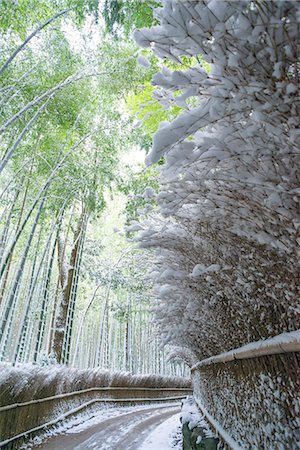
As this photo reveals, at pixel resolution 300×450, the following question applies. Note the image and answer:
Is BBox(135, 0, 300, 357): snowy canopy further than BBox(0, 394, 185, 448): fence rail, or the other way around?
BBox(0, 394, 185, 448): fence rail

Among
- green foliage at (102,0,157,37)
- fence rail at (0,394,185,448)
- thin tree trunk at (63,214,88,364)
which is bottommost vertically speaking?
fence rail at (0,394,185,448)

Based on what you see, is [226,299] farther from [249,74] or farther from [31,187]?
[31,187]

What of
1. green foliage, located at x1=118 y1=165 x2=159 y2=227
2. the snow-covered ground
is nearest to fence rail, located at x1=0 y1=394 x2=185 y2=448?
the snow-covered ground

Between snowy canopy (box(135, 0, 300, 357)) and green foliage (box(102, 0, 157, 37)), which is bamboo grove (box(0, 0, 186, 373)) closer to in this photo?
green foliage (box(102, 0, 157, 37))

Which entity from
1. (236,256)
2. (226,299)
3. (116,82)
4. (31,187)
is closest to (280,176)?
(236,256)

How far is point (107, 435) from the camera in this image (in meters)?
5.12

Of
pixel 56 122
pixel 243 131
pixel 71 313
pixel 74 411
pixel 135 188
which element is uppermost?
pixel 56 122

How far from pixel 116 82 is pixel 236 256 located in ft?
14.1

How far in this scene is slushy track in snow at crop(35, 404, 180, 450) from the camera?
436 cm

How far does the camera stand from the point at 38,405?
4730 millimetres

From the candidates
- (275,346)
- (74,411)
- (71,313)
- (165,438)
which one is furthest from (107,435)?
(275,346)

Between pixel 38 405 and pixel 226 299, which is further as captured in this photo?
pixel 38 405

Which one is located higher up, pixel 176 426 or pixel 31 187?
pixel 31 187

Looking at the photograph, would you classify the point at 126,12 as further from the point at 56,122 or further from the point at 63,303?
the point at 63,303
